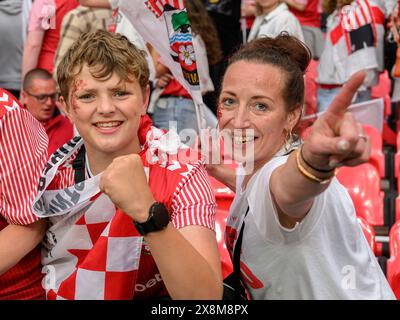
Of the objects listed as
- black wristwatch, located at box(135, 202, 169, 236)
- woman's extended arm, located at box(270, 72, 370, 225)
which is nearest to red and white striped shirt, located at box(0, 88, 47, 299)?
black wristwatch, located at box(135, 202, 169, 236)

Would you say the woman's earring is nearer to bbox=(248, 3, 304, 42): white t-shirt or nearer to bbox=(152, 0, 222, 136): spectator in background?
bbox=(152, 0, 222, 136): spectator in background

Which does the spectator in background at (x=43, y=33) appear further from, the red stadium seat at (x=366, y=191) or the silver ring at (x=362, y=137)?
the silver ring at (x=362, y=137)

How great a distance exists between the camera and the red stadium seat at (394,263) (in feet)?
8.52

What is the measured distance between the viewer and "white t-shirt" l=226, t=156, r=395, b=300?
1758mm

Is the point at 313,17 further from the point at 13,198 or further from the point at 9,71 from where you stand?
the point at 13,198

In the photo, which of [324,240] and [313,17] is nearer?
[324,240]

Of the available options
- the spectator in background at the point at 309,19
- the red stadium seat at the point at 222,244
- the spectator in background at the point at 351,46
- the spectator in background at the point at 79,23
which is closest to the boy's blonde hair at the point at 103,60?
the red stadium seat at the point at 222,244

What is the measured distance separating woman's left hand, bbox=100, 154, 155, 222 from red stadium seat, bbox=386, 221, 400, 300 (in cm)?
131

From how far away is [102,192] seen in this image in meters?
1.96

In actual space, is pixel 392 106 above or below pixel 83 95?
below

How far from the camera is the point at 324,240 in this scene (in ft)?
5.87
